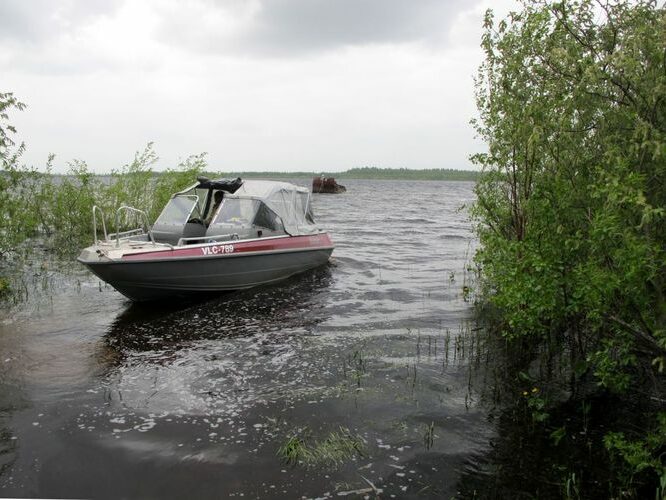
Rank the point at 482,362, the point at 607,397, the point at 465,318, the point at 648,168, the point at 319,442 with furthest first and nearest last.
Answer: the point at 465,318 < the point at 482,362 < the point at 607,397 < the point at 319,442 < the point at 648,168

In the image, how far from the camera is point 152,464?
5.20 m

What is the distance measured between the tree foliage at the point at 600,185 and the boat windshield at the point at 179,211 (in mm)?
8176

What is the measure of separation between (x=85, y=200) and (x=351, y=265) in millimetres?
9912

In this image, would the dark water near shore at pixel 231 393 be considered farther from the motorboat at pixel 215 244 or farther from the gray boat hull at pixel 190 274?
the motorboat at pixel 215 244

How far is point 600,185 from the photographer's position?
15.4 ft

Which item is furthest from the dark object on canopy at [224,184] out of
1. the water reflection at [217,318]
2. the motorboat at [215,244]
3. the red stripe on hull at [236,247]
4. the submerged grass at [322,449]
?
the submerged grass at [322,449]

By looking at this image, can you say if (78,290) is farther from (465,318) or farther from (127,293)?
(465,318)

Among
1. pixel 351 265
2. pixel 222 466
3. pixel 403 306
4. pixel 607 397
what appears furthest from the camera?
pixel 351 265

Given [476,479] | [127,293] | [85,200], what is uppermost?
[85,200]

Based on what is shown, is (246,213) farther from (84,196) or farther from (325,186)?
(325,186)

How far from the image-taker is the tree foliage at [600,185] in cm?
Result: 439

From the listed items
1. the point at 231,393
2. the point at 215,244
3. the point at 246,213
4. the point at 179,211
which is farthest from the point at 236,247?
the point at 231,393

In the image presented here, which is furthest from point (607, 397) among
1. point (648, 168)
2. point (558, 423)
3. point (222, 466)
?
point (222, 466)

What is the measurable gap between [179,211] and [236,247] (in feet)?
7.64
